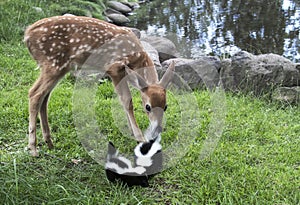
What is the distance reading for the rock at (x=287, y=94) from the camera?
550 cm

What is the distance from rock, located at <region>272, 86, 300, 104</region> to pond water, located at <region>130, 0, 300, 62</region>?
2.80m

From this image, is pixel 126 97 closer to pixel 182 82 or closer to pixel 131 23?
pixel 182 82

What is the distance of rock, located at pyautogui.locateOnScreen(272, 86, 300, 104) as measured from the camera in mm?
5496

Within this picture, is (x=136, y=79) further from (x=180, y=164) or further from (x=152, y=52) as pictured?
(x=152, y=52)

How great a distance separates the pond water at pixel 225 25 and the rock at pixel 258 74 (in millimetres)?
2297

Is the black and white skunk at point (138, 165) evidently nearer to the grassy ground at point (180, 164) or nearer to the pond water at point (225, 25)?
the grassy ground at point (180, 164)

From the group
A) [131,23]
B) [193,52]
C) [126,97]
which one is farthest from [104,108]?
[131,23]

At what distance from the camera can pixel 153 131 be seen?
12.9ft

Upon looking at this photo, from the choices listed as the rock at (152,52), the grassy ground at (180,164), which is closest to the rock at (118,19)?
the rock at (152,52)

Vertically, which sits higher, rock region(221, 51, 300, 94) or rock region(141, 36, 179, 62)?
rock region(221, 51, 300, 94)

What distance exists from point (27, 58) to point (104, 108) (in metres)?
2.20

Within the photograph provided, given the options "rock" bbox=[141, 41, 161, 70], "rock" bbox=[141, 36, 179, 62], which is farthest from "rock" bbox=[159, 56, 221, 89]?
"rock" bbox=[141, 36, 179, 62]

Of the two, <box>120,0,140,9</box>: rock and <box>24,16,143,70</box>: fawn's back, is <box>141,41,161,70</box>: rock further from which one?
<box>120,0,140,9</box>: rock

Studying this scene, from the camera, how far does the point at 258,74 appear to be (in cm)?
574
